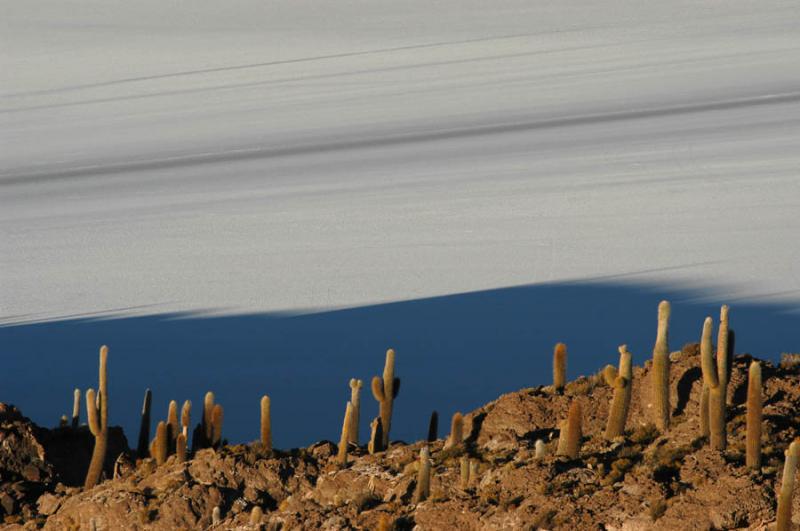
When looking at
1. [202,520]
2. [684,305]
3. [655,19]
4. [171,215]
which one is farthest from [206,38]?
[202,520]

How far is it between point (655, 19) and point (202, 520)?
20798 mm

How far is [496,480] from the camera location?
5961 mm

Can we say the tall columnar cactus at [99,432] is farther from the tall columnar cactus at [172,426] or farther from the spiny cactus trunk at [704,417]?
the spiny cactus trunk at [704,417]

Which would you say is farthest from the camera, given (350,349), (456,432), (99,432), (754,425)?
(350,349)

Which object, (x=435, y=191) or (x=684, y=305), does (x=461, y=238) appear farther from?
(x=684, y=305)

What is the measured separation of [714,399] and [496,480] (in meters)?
0.84

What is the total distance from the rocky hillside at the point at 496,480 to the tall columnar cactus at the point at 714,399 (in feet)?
0.22

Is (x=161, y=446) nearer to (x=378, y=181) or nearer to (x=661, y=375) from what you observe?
(x=661, y=375)

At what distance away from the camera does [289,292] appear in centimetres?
1302

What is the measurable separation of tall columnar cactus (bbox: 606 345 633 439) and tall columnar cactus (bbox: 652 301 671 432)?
0.10 meters

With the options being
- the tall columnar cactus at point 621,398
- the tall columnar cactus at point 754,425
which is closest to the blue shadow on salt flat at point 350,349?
the tall columnar cactus at point 621,398

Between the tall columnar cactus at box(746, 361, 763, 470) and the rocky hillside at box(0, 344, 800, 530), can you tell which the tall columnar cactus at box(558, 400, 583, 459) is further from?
the tall columnar cactus at box(746, 361, 763, 470)

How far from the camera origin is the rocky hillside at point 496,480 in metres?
5.59

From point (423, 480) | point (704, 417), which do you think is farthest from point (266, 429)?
point (704, 417)
